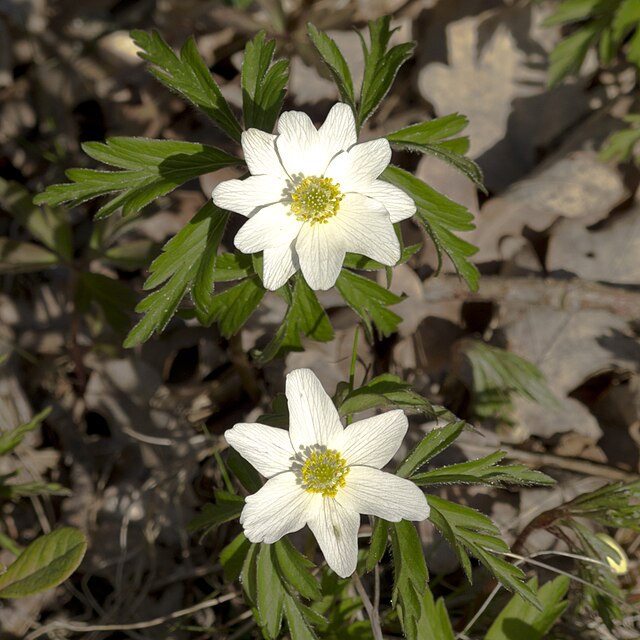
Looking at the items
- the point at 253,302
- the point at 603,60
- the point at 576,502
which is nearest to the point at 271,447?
the point at 253,302

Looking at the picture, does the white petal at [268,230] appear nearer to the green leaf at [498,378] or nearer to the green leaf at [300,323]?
the green leaf at [300,323]

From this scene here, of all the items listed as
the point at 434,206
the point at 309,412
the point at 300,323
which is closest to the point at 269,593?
the point at 309,412

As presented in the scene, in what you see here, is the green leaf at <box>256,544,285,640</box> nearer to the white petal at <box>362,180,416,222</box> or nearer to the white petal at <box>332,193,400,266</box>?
the white petal at <box>332,193,400,266</box>

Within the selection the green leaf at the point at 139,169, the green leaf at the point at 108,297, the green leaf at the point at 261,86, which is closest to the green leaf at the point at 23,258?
the green leaf at the point at 108,297

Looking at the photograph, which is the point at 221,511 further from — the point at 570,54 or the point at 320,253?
the point at 570,54

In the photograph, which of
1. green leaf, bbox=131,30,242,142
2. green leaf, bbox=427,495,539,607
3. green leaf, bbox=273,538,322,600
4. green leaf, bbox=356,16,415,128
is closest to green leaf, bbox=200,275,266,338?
green leaf, bbox=131,30,242,142
